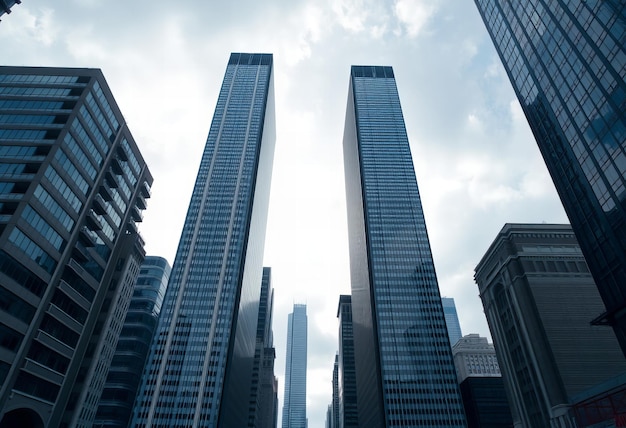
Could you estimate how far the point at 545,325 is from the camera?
290ft

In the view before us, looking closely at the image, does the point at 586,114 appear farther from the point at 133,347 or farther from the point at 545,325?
the point at 133,347

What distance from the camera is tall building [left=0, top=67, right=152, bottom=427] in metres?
50.4

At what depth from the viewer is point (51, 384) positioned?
57938 millimetres

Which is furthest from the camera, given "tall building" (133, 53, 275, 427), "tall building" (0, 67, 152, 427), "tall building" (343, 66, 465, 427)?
"tall building" (343, 66, 465, 427)

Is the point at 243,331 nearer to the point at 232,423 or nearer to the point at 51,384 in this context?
the point at 232,423

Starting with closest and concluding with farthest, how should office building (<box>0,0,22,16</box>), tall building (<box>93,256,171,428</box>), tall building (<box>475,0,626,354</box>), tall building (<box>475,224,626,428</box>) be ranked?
1. tall building (<box>475,0,626,354</box>)
2. office building (<box>0,0,22,16</box>)
3. tall building (<box>475,224,626,428</box>)
4. tall building (<box>93,256,171,428</box>)

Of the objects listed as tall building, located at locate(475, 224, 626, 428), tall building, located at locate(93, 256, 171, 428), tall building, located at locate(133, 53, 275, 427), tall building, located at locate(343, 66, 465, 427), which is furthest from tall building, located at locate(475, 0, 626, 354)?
tall building, located at locate(93, 256, 171, 428)

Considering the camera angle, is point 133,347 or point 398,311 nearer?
point 133,347

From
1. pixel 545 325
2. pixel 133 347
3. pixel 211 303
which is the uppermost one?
pixel 211 303

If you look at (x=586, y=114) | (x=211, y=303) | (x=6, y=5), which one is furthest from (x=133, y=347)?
(x=586, y=114)

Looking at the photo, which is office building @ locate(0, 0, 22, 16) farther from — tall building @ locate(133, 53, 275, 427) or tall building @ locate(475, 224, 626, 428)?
tall building @ locate(133, 53, 275, 427)

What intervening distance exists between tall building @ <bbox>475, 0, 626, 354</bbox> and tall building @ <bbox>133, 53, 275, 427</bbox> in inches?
4576

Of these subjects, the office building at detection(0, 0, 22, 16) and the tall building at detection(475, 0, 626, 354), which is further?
the office building at detection(0, 0, 22, 16)

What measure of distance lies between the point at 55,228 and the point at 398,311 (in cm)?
12735
